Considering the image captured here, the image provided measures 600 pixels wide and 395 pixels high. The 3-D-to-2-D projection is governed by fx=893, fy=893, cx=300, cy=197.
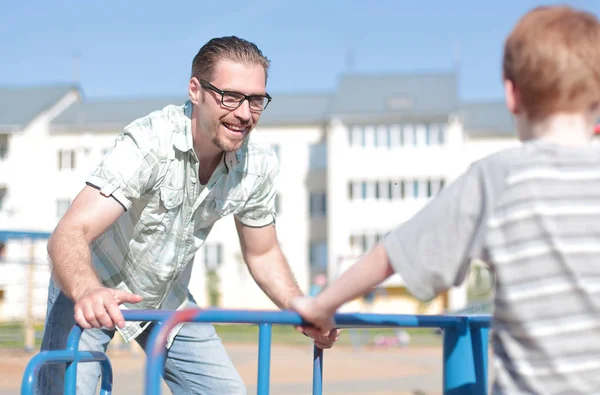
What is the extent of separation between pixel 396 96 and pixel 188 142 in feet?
132

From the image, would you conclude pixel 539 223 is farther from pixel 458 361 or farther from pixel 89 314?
pixel 89 314

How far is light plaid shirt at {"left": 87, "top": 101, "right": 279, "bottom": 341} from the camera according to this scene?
9.71 feet

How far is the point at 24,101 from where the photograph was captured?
46281 mm

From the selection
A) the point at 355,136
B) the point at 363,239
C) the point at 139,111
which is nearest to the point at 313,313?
the point at 363,239

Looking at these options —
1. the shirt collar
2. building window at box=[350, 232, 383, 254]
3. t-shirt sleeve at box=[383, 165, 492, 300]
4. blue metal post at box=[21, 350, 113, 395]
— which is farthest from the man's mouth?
building window at box=[350, 232, 383, 254]

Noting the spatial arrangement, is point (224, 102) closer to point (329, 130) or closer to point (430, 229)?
point (430, 229)

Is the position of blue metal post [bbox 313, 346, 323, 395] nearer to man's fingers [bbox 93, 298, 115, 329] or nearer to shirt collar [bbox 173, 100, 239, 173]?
man's fingers [bbox 93, 298, 115, 329]

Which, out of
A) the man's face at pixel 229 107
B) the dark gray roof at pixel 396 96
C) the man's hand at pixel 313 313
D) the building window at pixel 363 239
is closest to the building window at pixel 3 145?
the dark gray roof at pixel 396 96

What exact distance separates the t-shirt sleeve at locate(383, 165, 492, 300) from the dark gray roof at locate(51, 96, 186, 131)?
137 ft

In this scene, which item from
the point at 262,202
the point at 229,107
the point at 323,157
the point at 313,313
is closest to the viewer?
the point at 313,313

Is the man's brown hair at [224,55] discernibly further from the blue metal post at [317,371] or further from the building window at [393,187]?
the building window at [393,187]

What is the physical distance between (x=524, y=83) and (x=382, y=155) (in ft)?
131

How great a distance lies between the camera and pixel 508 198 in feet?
5.52

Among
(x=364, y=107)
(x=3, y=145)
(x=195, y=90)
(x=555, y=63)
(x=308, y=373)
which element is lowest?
(x=308, y=373)
